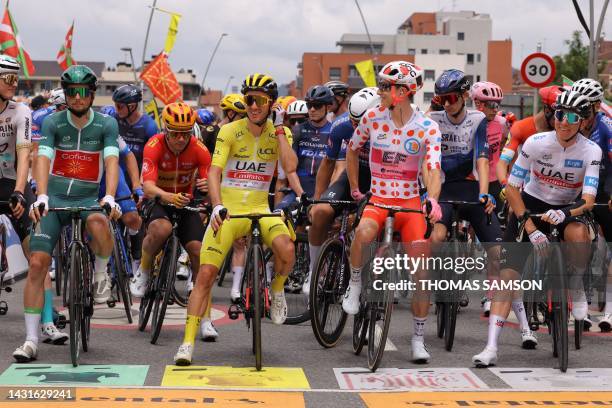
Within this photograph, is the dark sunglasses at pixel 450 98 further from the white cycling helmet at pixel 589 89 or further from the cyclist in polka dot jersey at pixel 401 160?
the white cycling helmet at pixel 589 89

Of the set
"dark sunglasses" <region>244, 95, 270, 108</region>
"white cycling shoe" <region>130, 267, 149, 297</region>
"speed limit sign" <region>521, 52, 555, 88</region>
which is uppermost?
"speed limit sign" <region>521, 52, 555, 88</region>

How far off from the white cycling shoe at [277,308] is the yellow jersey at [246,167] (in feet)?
2.48

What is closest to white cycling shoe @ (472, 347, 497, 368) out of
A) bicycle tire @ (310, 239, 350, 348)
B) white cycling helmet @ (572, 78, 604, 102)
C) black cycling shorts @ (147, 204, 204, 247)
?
bicycle tire @ (310, 239, 350, 348)

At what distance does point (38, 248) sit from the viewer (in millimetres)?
9602

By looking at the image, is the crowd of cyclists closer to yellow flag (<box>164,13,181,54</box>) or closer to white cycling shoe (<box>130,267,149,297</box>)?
white cycling shoe (<box>130,267,149,297</box>)

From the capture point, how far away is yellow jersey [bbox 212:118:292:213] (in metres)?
9.95

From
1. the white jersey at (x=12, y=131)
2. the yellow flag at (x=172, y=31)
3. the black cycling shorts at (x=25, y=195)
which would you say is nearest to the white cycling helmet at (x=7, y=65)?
the white jersey at (x=12, y=131)

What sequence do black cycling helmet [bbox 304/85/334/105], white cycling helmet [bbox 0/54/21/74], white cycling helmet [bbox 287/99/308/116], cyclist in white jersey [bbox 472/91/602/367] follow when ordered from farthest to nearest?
white cycling helmet [bbox 287/99/308/116], black cycling helmet [bbox 304/85/334/105], white cycling helmet [bbox 0/54/21/74], cyclist in white jersey [bbox 472/91/602/367]

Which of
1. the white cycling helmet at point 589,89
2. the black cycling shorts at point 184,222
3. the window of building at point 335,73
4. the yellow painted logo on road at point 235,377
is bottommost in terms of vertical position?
Result: the yellow painted logo on road at point 235,377

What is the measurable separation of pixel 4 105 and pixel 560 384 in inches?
207

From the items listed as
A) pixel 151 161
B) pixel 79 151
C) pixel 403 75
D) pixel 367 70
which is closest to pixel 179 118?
pixel 151 161

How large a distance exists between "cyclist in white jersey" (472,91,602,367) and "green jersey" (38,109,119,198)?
336 centimetres

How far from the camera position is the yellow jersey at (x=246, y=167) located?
9945mm

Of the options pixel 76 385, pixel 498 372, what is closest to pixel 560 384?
pixel 498 372
